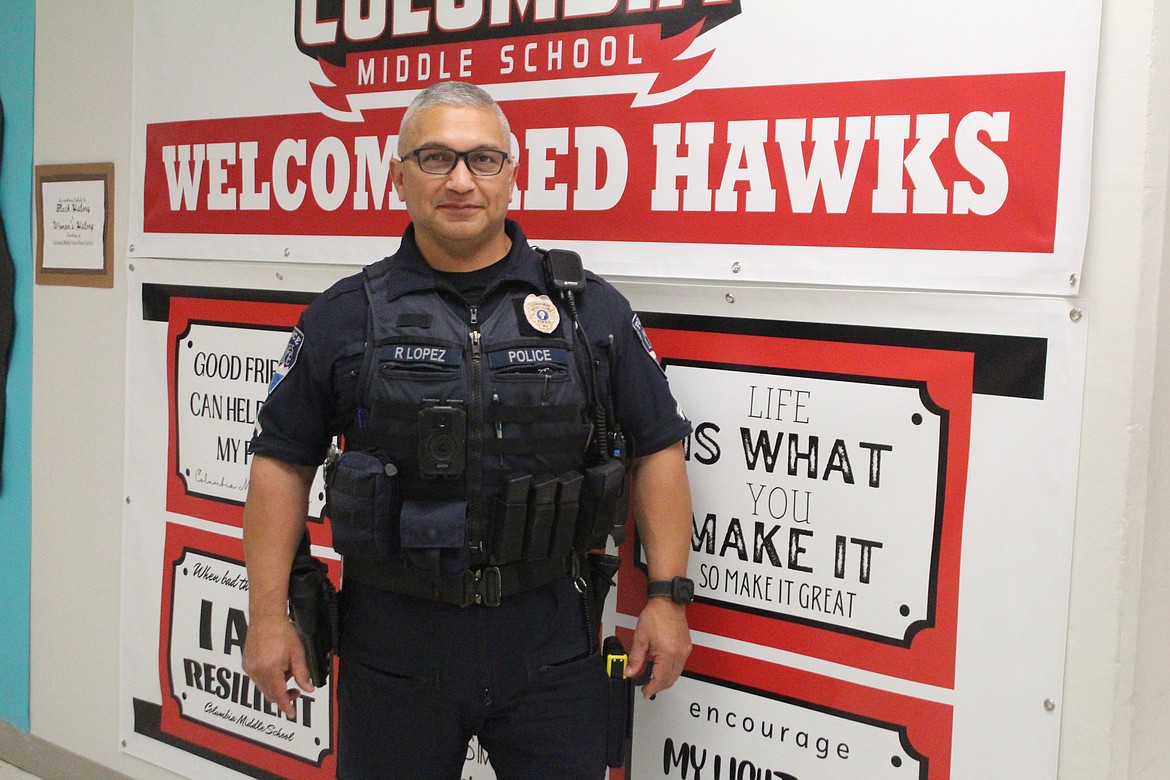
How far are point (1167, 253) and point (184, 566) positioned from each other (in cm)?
214

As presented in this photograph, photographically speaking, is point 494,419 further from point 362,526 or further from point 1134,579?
point 1134,579

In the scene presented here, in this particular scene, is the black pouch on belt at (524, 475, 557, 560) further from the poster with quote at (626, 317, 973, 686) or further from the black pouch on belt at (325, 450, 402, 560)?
the poster with quote at (626, 317, 973, 686)

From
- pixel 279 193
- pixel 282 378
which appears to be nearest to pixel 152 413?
pixel 279 193

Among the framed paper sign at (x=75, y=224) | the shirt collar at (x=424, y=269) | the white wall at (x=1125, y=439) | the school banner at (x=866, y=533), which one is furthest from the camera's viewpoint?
the framed paper sign at (x=75, y=224)

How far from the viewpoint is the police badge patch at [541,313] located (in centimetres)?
158

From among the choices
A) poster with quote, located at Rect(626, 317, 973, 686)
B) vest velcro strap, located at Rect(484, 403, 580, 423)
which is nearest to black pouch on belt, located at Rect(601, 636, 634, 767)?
poster with quote, located at Rect(626, 317, 973, 686)

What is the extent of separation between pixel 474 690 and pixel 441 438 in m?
0.38

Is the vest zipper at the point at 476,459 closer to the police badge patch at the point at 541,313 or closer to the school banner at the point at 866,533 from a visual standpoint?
the police badge patch at the point at 541,313

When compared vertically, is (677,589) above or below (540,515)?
below

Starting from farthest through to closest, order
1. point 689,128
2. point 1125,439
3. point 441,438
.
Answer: point 689,128, point 441,438, point 1125,439

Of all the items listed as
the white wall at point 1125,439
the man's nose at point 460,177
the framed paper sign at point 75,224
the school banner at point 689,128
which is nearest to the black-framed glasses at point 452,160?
the man's nose at point 460,177

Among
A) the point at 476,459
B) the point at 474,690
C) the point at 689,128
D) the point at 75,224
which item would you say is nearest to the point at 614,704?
the point at 474,690

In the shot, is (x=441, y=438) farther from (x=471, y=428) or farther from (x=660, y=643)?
(x=660, y=643)

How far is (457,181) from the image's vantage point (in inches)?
60.2
